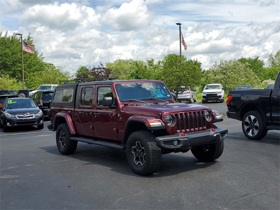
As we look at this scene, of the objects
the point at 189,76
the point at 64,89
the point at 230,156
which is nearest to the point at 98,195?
the point at 230,156

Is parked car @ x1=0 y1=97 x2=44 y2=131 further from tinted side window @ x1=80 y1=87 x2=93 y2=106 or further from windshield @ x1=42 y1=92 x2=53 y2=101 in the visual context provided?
tinted side window @ x1=80 y1=87 x2=93 y2=106

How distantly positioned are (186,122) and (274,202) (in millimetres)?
2258

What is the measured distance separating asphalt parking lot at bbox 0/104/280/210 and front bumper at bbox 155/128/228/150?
0.56 m

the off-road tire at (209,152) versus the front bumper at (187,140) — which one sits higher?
the front bumper at (187,140)

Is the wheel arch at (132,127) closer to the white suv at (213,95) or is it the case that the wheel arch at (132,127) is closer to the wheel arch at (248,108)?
the wheel arch at (248,108)

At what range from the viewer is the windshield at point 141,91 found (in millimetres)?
8023

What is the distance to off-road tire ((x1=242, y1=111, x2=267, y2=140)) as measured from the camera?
415 inches

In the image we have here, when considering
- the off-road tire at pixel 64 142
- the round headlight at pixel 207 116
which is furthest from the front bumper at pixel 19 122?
the round headlight at pixel 207 116

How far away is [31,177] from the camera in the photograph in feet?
23.7

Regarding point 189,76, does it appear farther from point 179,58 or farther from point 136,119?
point 136,119

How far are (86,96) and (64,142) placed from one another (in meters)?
1.44

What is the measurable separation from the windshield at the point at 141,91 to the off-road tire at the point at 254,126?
3.36 m

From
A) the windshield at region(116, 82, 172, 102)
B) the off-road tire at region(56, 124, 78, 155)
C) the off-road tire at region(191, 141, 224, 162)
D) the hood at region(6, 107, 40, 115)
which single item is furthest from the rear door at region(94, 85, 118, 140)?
the hood at region(6, 107, 40, 115)

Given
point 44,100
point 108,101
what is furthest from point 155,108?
point 44,100
